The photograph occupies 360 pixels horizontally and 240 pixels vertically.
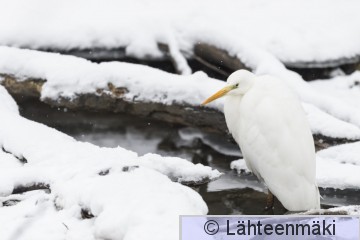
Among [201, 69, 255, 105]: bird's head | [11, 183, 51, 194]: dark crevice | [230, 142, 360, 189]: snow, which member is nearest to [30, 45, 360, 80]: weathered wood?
[230, 142, 360, 189]: snow

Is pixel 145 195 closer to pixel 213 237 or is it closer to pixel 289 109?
pixel 213 237

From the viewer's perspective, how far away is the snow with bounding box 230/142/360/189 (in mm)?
3701

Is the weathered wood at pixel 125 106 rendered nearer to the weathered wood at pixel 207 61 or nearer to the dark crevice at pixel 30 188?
the weathered wood at pixel 207 61

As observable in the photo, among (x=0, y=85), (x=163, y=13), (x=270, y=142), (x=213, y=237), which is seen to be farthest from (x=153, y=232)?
(x=163, y=13)

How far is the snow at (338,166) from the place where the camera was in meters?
3.70

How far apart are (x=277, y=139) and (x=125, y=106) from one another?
1.52m

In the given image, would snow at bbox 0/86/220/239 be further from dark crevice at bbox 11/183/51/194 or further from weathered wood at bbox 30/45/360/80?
weathered wood at bbox 30/45/360/80

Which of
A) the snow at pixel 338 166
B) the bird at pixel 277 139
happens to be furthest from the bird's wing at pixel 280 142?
the snow at pixel 338 166

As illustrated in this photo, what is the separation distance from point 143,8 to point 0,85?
6.44 ft

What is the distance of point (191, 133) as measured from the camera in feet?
15.6

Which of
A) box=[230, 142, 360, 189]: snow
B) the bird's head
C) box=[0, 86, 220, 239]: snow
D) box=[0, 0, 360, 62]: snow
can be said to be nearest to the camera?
box=[0, 86, 220, 239]: snow

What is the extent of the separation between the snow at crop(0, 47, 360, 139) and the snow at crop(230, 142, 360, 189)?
0.85ft

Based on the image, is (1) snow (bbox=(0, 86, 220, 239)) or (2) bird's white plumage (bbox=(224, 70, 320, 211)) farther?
(2) bird's white plumage (bbox=(224, 70, 320, 211))

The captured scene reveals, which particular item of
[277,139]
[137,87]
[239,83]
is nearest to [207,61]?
[137,87]
